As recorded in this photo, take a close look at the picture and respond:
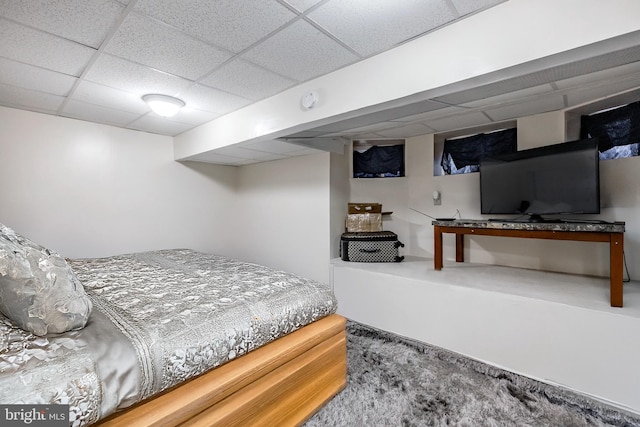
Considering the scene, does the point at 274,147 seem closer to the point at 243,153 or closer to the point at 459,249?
the point at 243,153

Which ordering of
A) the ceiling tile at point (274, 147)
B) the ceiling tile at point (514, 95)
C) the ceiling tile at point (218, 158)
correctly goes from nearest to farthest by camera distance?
1. the ceiling tile at point (514, 95)
2. the ceiling tile at point (274, 147)
3. the ceiling tile at point (218, 158)

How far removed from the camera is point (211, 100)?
2770 millimetres

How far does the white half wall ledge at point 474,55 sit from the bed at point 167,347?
1.40 m

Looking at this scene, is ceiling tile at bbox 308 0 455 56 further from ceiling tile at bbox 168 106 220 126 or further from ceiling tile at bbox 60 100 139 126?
ceiling tile at bbox 60 100 139 126

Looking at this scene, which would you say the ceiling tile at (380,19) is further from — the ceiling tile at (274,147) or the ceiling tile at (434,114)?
the ceiling tile at (274,147)

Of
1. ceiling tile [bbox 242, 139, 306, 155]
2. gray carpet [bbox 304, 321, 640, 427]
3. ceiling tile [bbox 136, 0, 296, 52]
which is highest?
ceiling tile [bbox 136, 0, 296, 52]

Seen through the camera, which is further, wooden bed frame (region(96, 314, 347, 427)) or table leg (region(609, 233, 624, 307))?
table leg (region(609, 233, 624, 307))

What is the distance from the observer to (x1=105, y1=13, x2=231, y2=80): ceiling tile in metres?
1.68

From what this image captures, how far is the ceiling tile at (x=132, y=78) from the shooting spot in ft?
6.80

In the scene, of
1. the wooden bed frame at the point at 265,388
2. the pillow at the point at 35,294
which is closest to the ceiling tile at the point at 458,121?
the wooden bed frame at the point at 265,388

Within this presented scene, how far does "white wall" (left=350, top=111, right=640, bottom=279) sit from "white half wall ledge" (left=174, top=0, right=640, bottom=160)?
1872mm

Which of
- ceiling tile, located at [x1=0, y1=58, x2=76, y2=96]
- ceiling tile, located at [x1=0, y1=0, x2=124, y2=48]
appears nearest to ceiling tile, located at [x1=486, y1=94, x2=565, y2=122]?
ceiling tile, located at [x1=0, y1=0, x2=124, y2=48]

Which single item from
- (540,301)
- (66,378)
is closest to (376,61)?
(540,301)

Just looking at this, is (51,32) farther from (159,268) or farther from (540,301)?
(540,301)
